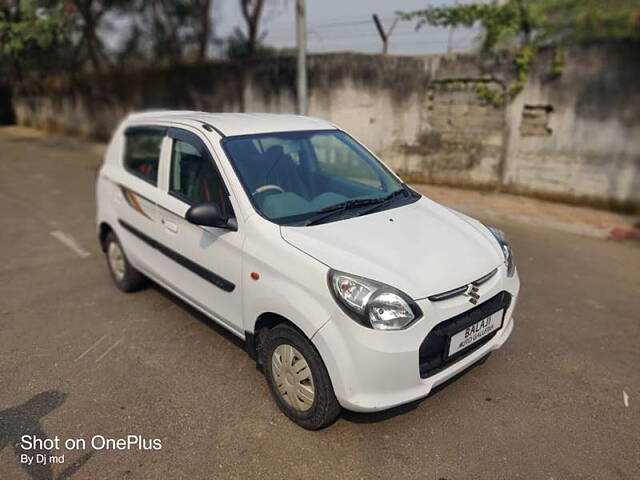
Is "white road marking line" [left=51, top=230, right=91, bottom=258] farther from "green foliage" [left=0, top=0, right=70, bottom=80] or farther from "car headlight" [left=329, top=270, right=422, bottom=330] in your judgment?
"green foliage" [left=0, top=0, right=70, bottom=80]

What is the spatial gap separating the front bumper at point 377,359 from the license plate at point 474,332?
0.51 feet

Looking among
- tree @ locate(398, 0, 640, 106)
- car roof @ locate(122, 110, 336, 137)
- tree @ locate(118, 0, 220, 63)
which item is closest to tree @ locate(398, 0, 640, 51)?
tree @ locate(398, 0, 640, 106)

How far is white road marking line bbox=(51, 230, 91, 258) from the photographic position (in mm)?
5777

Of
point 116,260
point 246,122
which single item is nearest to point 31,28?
point 116,260

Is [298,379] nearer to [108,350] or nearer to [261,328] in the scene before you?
[261,328]

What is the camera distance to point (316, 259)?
8.37 feet

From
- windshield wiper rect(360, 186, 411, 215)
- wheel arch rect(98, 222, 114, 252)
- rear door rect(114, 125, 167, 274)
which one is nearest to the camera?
windshield wiper rect(360, 186, 411, 215)

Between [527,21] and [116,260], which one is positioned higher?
[527,21]

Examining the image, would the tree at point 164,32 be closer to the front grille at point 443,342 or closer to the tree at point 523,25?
the tree at point 523,25

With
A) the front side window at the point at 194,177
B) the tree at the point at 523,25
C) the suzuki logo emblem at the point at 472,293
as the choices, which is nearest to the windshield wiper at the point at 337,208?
the front side window at the point at 194,177

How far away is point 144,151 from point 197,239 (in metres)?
1.45

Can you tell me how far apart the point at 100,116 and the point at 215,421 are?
17323mm

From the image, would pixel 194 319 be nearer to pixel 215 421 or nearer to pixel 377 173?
pixel 215 421

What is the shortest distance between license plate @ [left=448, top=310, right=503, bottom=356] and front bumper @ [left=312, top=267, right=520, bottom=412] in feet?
0.51
